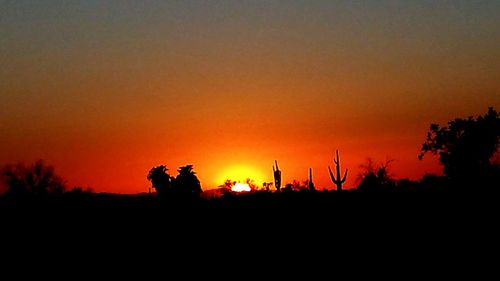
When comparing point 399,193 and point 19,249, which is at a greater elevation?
point 399,193

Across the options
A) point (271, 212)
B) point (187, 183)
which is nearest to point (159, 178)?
point (187, 183)

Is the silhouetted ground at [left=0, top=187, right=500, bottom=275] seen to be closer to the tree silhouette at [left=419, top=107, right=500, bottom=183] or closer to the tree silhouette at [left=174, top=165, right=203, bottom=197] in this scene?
the tree silhouette at [left=174, top=165, right=203, bottom=197]

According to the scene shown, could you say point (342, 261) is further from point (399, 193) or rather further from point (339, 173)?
point (339, 173)

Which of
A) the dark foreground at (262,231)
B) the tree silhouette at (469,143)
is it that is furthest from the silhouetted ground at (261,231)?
the tree silhouette at (469,143)

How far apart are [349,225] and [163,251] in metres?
10.2

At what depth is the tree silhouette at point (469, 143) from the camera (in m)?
77.7

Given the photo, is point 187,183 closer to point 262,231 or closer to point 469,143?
point 262,231

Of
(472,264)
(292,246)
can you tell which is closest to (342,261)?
(292,246)

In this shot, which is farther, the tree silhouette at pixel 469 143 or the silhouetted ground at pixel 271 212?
the tree silhouette at pixel 469 143

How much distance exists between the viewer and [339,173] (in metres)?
63.2

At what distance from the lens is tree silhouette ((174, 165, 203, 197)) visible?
52.9 meters

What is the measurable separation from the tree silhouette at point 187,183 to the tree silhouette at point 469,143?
113ft

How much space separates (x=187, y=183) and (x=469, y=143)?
39.9 m

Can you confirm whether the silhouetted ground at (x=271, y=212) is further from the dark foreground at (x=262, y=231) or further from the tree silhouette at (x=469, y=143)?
the tree silhouette at (x=469, y=143)
